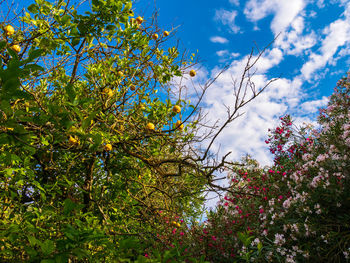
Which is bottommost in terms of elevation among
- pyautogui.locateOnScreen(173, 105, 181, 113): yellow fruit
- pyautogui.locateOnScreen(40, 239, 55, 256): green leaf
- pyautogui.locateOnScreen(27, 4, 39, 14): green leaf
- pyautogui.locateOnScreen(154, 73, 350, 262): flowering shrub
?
pyautogui.locateOnScreen(40, 239, 55, 256): green leaf

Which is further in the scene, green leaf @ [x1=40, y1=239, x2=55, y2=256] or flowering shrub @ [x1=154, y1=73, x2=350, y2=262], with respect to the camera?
flowering shrub @ [x1=154, y1=73, x2=350, y2=262]

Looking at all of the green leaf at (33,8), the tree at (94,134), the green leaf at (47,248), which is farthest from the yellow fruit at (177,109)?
the green leaf at (47,248)

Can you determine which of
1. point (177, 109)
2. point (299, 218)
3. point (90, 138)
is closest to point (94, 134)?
point (90, 138)

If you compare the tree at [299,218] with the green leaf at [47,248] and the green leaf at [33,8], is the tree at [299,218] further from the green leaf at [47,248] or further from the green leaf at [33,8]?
the green leaf at [33,8]

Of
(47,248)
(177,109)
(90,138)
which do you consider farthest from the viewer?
(177,109)

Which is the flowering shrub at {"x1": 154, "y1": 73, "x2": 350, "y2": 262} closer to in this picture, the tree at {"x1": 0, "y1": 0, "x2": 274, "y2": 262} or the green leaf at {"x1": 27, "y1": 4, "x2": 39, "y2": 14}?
the tree at {"x1": 0, "y1": 0, "x2": 274, "y2": 262}

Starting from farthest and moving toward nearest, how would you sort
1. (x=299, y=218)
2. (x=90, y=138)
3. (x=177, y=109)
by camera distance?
(x=299, y=218) < (x=177, y=109) < (x=90, y=138)

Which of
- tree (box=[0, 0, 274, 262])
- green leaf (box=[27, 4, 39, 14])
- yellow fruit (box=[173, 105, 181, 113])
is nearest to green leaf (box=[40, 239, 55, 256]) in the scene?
tree (box=[0, 0, 274, 262])

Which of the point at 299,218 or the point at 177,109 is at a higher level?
the point at 177,109

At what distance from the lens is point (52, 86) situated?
337cm

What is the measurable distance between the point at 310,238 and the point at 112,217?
250cm

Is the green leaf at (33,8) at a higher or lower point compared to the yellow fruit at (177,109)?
higher

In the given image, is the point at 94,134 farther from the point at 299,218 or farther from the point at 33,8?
the point at 299,218

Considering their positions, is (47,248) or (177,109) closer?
(47,248)
